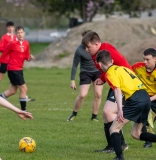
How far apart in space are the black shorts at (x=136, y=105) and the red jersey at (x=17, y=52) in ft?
20.2

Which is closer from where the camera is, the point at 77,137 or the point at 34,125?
the point at 77,137

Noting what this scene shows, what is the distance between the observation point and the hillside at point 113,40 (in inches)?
1253

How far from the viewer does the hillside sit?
31.8 m

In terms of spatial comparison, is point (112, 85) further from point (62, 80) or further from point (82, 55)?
point (62, 80)

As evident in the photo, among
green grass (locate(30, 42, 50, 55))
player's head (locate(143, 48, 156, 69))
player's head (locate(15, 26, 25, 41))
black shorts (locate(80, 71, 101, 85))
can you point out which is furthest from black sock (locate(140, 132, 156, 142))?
green grass (locate(30, 42, 50, 55))

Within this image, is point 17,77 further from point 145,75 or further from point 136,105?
point 136,105

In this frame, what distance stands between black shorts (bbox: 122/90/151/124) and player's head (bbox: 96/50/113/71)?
0.61 m

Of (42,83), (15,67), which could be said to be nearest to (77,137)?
(15,67)

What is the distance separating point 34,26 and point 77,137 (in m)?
58.9

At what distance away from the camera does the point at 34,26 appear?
68500 millimetres

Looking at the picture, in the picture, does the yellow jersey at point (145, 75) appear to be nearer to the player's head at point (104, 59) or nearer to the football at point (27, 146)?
the player's head at point (104, 59)

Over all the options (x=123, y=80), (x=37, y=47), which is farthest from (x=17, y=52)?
(x=37, y=47)

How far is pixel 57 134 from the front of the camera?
35.1ft

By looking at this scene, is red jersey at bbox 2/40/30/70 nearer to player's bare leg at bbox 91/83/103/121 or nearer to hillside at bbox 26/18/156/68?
player's bare leg at bbox 91/83/103/121
